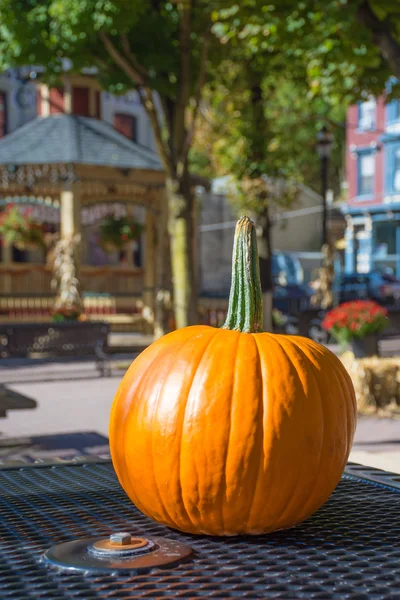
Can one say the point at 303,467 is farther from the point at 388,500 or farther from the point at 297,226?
the point at 297,226

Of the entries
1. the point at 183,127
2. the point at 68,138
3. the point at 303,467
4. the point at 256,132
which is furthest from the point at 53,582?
the point at 68,138

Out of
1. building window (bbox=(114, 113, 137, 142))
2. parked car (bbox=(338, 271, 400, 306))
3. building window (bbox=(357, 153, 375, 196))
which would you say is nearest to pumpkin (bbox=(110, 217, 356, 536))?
parked car (bbox=(338, 271, 400, 306))

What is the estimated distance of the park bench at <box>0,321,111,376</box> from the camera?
15125 millimetres

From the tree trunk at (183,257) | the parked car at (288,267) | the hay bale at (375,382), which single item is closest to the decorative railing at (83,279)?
the tree trunk at (183,257)

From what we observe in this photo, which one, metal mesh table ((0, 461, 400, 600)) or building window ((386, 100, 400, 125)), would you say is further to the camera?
building window ((386, 100, 400, 125))

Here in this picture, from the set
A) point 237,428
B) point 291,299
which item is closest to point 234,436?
point 237,428

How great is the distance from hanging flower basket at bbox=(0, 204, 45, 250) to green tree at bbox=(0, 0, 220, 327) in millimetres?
6082

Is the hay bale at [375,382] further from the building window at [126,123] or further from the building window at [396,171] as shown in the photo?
the building window at [396,171]

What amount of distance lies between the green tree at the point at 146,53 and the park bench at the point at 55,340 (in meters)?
2.05

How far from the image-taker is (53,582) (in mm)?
1626

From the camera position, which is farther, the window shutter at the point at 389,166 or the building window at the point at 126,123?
the window shutter at the point at 389,166

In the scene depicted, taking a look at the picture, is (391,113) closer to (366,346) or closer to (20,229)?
(20,229)

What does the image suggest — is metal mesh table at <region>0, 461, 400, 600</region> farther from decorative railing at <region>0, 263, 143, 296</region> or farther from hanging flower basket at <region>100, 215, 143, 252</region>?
decorative railing at <region>0, 263, 143, 296</region>

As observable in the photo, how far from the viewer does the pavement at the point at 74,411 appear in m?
9.05
